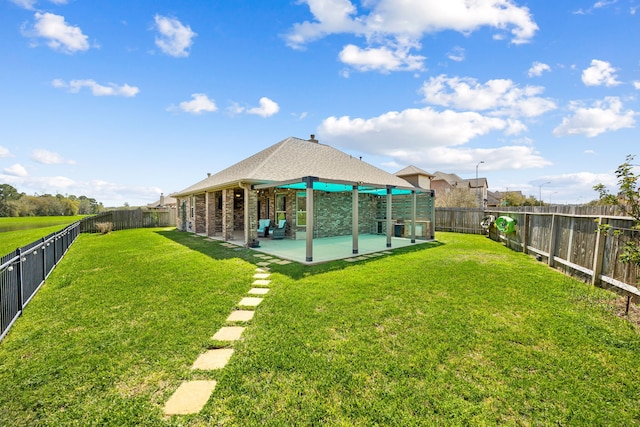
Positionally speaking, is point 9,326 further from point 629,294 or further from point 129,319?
point 629,294

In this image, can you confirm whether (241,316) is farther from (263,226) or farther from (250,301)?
(263,226)

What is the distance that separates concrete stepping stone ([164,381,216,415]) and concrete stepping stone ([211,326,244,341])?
855mm

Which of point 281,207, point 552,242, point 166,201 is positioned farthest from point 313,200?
point 166,201

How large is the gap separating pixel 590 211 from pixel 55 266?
14626mm

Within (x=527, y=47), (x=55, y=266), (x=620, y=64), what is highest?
(x=527, y=47)

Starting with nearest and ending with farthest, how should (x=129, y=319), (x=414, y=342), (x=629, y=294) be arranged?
(x=414, y=342)
(x=129, y=319)
(x=629, y=294)

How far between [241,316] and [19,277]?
3739 mm

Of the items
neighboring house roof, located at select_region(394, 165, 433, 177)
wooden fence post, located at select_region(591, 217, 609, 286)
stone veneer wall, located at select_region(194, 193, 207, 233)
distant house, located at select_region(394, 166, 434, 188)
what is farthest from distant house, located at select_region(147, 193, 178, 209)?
wooden fence post, located at select_region(591, 217, 609, 286)

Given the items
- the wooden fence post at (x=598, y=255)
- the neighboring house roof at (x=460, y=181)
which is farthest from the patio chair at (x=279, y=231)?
the neighboring house roof at (x=460, y=181)

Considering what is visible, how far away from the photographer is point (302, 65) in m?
12.8

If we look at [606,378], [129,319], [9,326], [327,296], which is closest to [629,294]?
[606,378]

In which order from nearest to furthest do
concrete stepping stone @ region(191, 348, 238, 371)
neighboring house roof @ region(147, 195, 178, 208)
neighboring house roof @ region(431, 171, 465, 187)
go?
concrete stepping stone @ region(191, 348, 238, 371) < neighboring house roof @ region(147, 195, 178, 208) < neighboring house roof @ region(431, 171, 465, 187)

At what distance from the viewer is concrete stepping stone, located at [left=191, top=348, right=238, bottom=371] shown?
2839 millimetres

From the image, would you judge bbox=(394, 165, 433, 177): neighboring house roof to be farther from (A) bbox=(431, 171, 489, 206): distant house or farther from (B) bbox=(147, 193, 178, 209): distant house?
(B) bbox=(147, 193, 178, 209): distant house
